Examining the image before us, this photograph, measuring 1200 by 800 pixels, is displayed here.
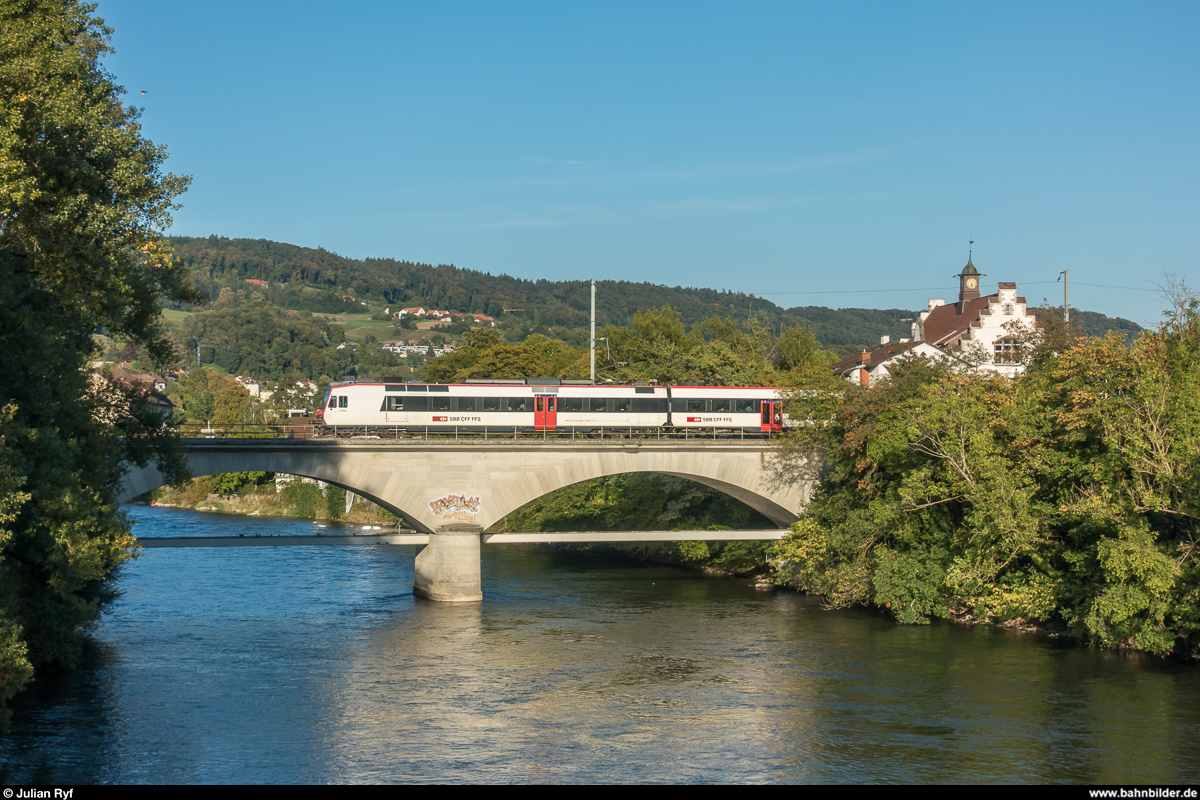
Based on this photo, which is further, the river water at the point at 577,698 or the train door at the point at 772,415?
the train door at the point at 772,415

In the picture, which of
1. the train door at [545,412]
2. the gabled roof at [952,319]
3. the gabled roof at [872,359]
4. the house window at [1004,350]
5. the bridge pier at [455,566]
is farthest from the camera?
the gabled roof at [872,359]

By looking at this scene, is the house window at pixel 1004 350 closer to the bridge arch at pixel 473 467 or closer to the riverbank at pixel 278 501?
the bridge arch at pixel 473 467

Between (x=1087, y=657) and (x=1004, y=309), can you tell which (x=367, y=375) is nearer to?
(x=1004, y=309)

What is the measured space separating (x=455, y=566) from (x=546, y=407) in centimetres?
1100

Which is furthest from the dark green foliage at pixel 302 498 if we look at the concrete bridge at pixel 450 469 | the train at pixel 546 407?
the concrete bridge at pixel 450 469

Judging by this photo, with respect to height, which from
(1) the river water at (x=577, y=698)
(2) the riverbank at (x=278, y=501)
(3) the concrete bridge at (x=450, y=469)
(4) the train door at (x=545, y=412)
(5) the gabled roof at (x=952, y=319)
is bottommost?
(1) the river water at (x=577, y=698)

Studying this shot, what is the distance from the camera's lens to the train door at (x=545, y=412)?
173 ft

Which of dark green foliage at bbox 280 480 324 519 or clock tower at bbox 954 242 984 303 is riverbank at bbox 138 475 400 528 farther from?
clock tower at bbox 954 242 984 303

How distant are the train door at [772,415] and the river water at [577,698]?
1262 cm

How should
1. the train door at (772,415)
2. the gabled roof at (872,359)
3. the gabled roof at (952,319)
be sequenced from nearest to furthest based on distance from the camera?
Answer: the train door at (772,415), the gabled roof at (952,319), the gabled roof at (872,359)

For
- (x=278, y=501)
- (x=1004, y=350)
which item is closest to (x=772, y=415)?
(x=1004, y=350)

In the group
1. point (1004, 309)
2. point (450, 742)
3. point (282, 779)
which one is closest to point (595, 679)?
point (450, 742)

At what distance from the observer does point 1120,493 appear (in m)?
35.1

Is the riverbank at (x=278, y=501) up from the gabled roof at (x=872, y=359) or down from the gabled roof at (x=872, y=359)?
down
